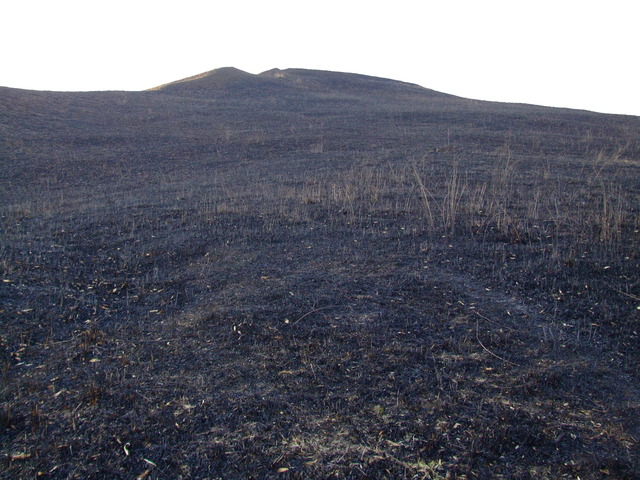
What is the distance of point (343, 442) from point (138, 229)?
5714 millimetres

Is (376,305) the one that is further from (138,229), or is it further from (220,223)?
(138,229)

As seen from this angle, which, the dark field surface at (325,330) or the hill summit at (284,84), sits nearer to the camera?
the dark field surface at (325,330)

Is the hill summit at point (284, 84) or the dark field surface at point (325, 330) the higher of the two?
the hill summit at point (284, 84)

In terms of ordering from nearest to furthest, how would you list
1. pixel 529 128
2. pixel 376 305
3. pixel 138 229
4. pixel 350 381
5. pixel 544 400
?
1. pixel 544 400
2. pixel 350 381
3. pixel 376 305
4. pixel 138 229
5. pixel 529 128

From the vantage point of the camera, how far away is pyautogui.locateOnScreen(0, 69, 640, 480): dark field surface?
2.64m

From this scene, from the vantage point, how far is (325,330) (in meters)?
4.01

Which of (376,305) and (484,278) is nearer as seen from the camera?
(376,305)

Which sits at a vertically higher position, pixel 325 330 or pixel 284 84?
pixel 284 84

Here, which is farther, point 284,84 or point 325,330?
point 284,84

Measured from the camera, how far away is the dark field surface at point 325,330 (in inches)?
104

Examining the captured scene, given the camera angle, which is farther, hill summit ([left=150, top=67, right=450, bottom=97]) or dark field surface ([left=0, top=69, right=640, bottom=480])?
hill summit ([left=150, top=67, right=450, bottom=97])

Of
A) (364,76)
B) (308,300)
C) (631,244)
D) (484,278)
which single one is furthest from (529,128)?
(364,76)

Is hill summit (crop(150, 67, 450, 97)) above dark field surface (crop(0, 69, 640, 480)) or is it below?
above

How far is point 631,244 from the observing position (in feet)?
18.9
